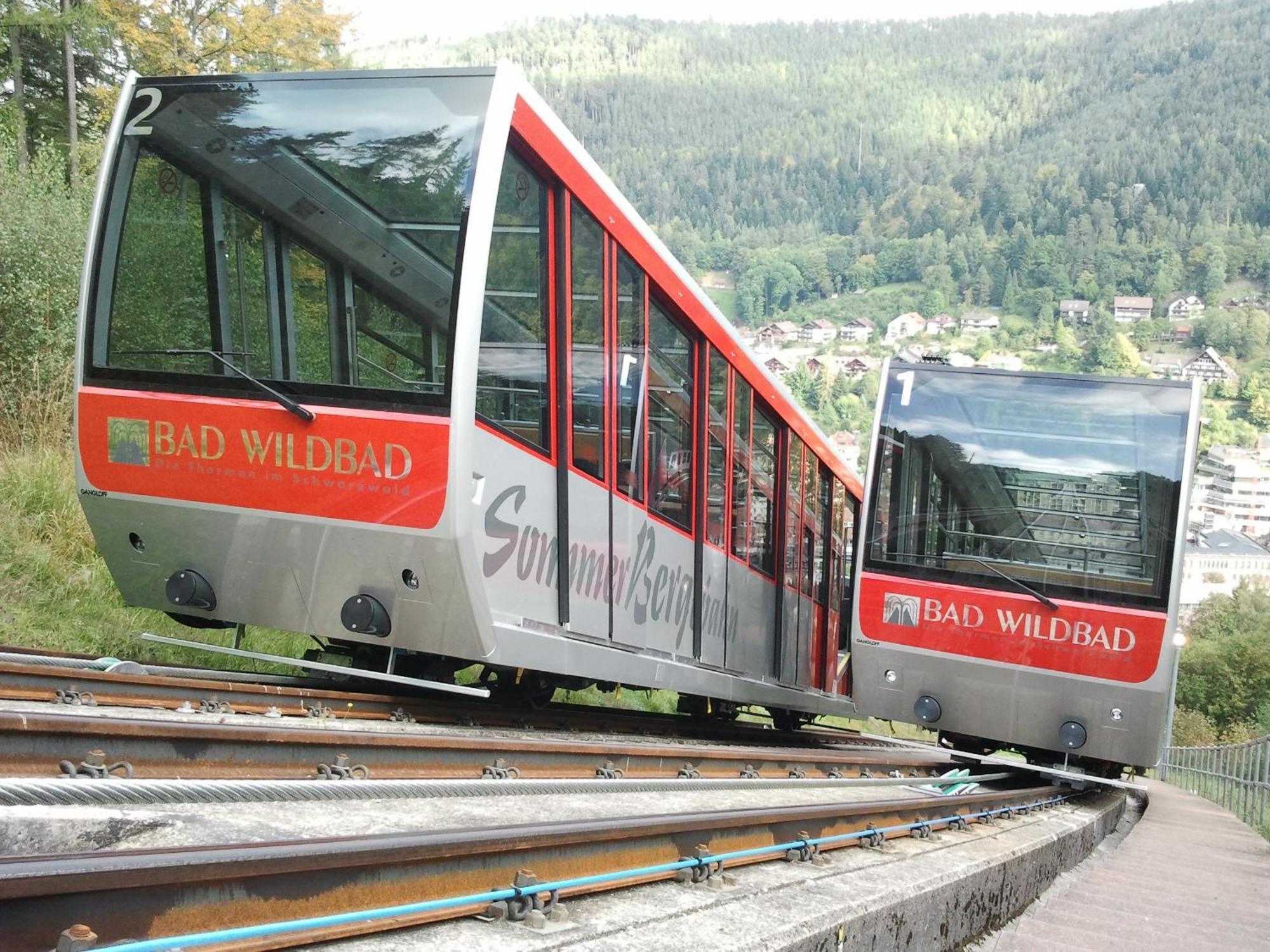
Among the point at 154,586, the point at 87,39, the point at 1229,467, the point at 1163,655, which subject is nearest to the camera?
the point at 154,586

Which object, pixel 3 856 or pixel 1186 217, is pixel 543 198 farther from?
pixel 1186 217

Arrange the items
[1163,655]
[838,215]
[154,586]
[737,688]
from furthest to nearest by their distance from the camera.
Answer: [838,215]
[737,688]
[1163,655]
[154,586]

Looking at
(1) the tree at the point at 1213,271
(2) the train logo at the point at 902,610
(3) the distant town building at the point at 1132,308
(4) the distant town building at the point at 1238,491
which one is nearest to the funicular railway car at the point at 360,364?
(2) the train logo at the point at 902,610

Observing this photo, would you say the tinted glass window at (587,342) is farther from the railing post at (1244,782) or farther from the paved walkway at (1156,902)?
the railing post at (1244,782)

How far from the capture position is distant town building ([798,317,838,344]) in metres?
142

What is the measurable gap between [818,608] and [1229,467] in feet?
425

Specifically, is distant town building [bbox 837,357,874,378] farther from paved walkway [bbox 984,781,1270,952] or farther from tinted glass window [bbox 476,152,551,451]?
tinted glass window [bbox 476,152,551,451]

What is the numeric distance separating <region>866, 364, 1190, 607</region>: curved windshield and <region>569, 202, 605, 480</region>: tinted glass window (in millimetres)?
3964

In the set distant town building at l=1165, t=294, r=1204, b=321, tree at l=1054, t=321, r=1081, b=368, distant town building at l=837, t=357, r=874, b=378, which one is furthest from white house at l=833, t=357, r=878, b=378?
distant town building at l=1165, t=294, r=1204, b=321

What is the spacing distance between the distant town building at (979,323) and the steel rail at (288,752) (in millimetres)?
137398

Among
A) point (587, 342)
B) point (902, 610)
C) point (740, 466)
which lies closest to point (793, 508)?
point (902, 610)

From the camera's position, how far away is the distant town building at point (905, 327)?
141m

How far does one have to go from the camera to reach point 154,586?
21.9 feet

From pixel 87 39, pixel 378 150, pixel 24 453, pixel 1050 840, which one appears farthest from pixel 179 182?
pixel 87 39
